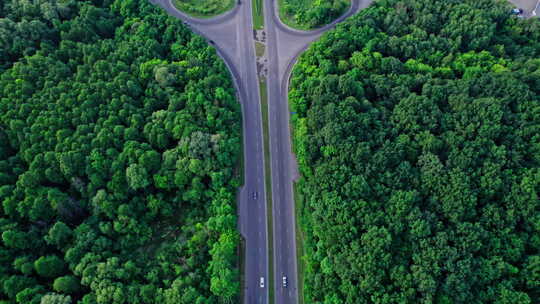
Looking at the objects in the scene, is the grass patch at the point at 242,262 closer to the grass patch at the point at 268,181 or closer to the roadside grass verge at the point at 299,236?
the grass patch at the point at 268,181

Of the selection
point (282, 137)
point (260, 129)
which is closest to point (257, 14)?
point (260, 129)

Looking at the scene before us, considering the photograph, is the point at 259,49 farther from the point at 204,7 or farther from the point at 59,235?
the point at 59,235

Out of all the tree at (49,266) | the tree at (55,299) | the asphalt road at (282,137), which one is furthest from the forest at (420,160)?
the tree at (49,266)

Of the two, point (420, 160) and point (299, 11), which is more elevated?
point (299, 11)

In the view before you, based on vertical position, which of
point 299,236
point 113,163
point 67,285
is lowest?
point 67,285

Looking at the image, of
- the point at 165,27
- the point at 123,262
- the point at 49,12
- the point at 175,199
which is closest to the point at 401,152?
the point at 175,199

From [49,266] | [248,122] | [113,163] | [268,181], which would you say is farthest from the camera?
[248,122]

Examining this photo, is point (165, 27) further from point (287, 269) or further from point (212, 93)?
point (287, 269)
